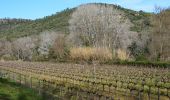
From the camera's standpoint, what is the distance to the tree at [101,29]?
315 feet

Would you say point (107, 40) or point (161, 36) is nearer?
point (161, 36)

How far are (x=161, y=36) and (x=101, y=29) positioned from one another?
20328mm

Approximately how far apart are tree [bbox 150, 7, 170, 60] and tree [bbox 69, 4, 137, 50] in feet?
49.8

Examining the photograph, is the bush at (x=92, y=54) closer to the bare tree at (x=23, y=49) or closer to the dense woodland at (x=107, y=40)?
the dense woodland at (x=107, y=40)

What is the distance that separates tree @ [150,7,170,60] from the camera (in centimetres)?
7944

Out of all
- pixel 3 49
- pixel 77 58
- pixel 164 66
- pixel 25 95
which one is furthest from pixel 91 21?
pixel 25 95

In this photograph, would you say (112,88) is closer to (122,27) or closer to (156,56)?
(156,56)

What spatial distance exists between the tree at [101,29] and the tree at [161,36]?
15175 millimetres

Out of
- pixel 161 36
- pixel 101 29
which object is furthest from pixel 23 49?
pixel 161 36

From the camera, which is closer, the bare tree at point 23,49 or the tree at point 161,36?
the tree at point 161,36

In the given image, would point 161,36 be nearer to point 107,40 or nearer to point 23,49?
point 107,40

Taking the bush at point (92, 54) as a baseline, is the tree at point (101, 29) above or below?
above

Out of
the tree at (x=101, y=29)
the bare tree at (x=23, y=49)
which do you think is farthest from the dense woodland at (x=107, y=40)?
the bare tree at (x=23, y=49)

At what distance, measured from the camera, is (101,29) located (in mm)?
96812
